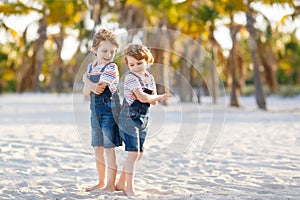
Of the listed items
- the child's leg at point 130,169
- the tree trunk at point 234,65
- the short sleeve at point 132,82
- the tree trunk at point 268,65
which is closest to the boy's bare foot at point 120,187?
the child's leg at point 130,169

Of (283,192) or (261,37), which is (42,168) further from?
(261,37)

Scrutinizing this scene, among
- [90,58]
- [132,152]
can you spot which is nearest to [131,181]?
[132,152]

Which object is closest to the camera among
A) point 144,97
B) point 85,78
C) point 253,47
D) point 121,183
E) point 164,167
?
point 144,97

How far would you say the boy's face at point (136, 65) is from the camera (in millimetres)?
3811

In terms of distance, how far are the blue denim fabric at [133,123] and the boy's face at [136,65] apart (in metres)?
0.25

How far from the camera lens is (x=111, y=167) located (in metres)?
4.03

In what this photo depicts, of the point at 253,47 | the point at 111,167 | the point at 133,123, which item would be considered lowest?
the point at 111,167

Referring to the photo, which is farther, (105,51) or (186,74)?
(186,74)

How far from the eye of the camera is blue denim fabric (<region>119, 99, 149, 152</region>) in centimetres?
378

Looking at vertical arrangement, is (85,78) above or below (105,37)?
below

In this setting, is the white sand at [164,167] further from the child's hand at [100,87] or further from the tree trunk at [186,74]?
the tree trunk at [186,74]

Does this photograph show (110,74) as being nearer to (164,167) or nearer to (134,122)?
(134,122)

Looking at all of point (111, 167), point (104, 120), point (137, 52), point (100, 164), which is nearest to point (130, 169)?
point (111, 167)

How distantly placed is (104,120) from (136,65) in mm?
507
